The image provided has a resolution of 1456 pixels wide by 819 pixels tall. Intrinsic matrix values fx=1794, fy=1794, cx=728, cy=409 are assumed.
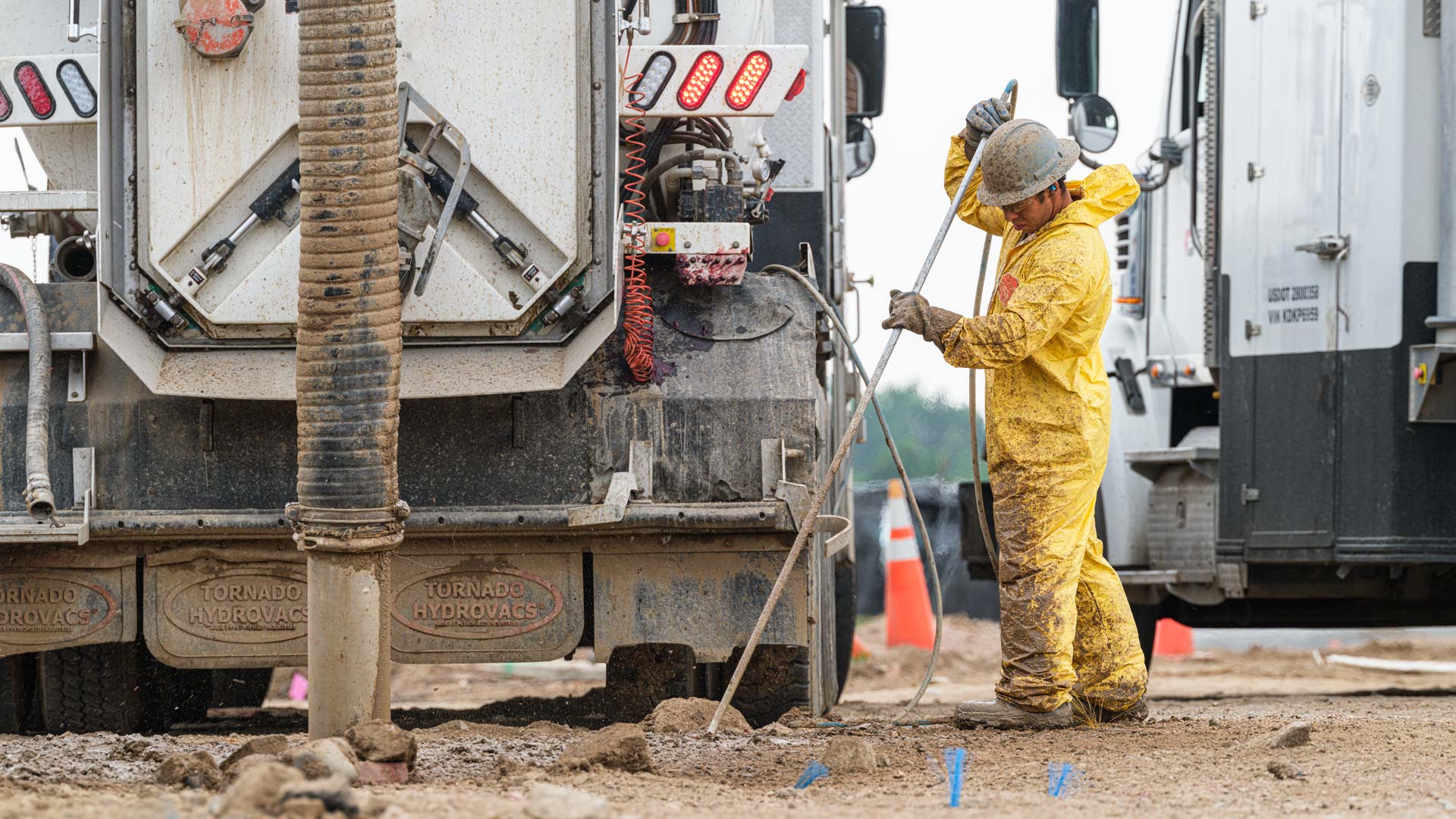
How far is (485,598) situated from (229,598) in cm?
63

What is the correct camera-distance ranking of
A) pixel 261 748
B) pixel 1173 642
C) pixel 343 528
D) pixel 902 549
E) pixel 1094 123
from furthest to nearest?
pixel 1173 642 < pixel 902 549 < pixel 1094 123 < pixel 261 748 < pixel 343 528

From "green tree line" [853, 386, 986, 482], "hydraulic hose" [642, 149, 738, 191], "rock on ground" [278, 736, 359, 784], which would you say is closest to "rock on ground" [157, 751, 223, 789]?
"rock on ground" [278, 736, 359, 784]

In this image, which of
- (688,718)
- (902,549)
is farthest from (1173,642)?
(688,718)

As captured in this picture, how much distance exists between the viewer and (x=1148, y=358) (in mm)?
7539

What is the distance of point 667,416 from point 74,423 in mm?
1428

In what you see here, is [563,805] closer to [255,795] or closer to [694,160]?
[255,795]

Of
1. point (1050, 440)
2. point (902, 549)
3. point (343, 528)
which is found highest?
point (1050, 440)

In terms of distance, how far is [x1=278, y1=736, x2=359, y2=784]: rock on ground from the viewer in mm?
3264

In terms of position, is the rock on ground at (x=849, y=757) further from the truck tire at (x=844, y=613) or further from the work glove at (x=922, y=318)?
the truck tire at (x=844, y=613)

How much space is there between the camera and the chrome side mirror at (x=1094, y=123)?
670 centimetres

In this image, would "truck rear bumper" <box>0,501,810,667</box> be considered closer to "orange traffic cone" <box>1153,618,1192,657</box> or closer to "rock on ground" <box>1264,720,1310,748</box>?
"rock on ground" <box>1264,720,1310,748</box>

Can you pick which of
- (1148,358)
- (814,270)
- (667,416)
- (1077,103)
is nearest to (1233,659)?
→ (1148,358)

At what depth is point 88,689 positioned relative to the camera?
5.00 m

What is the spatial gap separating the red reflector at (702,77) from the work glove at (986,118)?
0.85 metres
